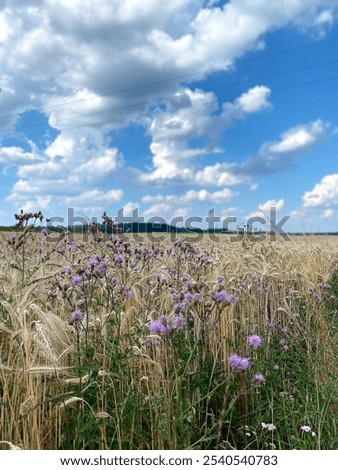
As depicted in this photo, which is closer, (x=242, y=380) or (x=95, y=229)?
(x=242, y=380)

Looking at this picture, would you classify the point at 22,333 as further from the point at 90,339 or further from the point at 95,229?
the point at 95,229

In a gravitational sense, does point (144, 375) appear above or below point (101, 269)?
below

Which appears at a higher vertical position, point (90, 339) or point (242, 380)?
point (90, 339)

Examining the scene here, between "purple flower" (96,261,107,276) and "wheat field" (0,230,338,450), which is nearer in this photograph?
"wheat field" (0,230,338,450)

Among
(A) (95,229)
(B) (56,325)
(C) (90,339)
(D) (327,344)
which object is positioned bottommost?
(D) (327,344)

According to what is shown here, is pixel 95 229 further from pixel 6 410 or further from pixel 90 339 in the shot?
pixel 6 410

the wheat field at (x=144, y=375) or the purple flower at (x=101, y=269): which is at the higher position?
the purple flower at (x=101, y=269)

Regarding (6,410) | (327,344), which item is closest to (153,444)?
(6,410)

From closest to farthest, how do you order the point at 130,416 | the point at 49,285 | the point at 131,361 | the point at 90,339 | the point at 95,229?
the point at 130,416, the point at 131,361, the point at 90,339, the point at 49,285, the point at 95,229

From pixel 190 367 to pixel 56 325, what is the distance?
3.12ft

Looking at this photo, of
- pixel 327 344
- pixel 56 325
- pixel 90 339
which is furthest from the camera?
pixel 327 344

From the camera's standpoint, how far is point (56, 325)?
2.80 meters

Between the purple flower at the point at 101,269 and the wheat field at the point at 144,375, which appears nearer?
the wheat field at the point at 144,375

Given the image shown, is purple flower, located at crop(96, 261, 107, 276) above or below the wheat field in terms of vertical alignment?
above
